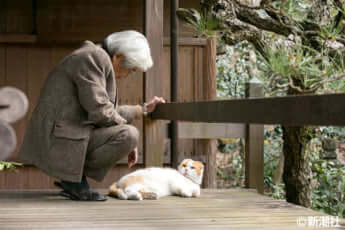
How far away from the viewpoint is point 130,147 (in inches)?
115

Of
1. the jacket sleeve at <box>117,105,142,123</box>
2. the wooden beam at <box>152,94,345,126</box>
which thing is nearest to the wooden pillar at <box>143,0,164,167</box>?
the jacket sleeve at <box>117,105,142,123</box>

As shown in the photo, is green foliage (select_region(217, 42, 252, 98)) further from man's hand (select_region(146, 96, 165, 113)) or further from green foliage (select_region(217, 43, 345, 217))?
man's hand (select_region(146, 96, 165, 113))

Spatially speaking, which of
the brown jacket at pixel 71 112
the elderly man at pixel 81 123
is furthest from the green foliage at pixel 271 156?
the brown jacket at pixel 71 112

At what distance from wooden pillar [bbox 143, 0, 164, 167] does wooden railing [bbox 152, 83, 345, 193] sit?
0.12 m

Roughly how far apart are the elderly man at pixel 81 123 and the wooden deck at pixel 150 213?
0.20 m

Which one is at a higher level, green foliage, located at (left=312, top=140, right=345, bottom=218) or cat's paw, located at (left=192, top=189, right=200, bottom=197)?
cat's paw, located at (left=192, top=189, right=200, bottom=197)

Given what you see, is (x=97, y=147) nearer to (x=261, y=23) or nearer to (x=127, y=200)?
(x=127, y=200)

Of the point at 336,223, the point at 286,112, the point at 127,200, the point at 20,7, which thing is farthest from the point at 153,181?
the point at 20,7

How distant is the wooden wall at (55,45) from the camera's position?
15.2 ft

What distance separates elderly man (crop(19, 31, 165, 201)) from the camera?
9.18 ft

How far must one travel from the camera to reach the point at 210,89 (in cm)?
470

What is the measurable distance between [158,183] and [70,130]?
633mm

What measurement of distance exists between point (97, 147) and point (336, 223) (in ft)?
4.27

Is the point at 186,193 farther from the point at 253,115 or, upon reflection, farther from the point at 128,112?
the point at 253,115
